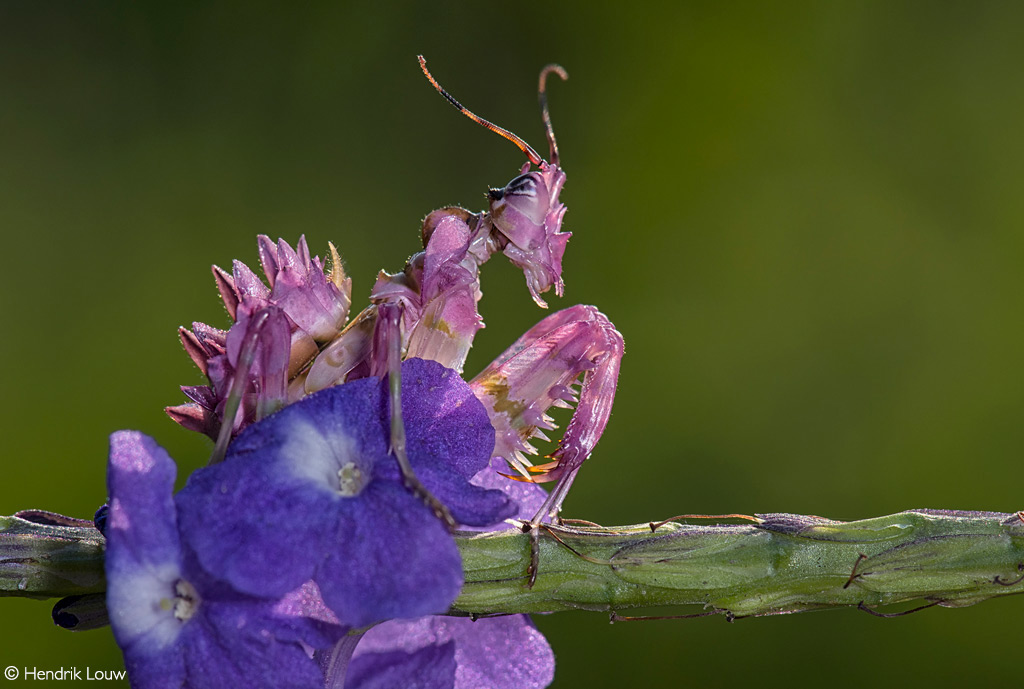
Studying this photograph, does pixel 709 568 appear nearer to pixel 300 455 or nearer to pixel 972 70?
pixel 300 455

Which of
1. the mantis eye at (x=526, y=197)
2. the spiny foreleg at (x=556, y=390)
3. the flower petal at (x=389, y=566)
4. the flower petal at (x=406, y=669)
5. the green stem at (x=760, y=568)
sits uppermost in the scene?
the mantis eye at (x=526, y=197)

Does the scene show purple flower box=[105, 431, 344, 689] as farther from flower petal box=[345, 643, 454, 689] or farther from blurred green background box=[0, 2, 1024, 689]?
blurred green background box=[0, 2, 1024, 689]

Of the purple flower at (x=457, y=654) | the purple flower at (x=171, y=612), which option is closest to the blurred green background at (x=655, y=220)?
the purple flower at (x=457, y=654)

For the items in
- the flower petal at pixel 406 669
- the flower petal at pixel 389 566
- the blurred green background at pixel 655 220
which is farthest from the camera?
the blurred green background at pixel 655 220

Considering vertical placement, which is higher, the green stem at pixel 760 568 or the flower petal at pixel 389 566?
the flower petal at pixel 389 566

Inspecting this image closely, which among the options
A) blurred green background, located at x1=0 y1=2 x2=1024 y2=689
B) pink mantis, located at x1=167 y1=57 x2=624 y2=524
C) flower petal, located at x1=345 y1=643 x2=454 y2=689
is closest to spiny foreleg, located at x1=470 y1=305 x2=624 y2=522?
pink mantis, located at x1=167 y1=57 x2=624 y2=524

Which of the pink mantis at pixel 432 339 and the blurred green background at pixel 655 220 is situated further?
the blurred green background at pixel 655 220

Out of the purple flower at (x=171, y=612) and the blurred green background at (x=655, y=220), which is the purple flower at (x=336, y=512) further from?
the blurred green background at (x=655, y=220)
